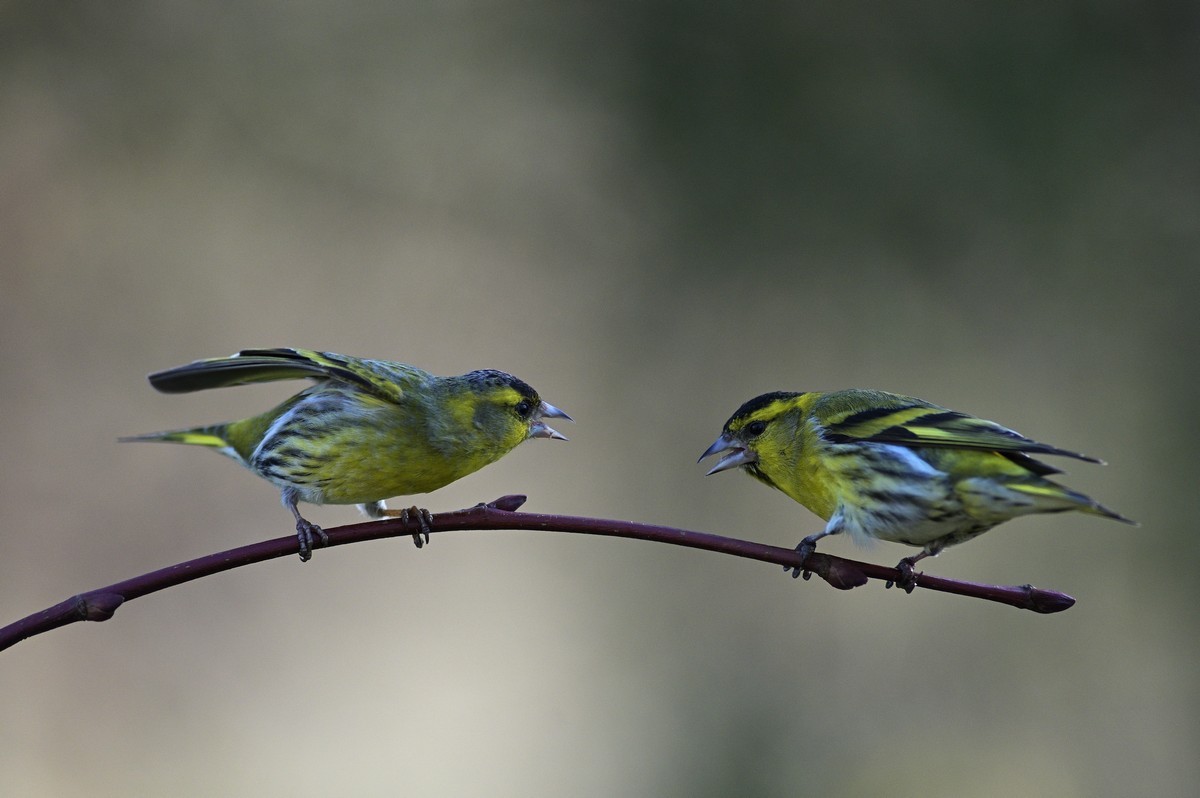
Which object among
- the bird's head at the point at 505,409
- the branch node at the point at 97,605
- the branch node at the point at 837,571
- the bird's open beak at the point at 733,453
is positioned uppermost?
the bird's open beak at the point at 733,453

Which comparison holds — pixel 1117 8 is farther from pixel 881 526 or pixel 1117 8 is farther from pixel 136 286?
pixel 136 286

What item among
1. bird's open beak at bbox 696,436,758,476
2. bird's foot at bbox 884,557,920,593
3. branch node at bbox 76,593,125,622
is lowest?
branch node at bbox 76,593,125,622

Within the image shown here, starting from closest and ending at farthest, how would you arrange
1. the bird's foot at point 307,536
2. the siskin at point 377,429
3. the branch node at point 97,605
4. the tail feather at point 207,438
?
the branch node at point 97,605, the bird's foot at point 307,536, the siskin at point 377,429, the tail feather at point 207,438

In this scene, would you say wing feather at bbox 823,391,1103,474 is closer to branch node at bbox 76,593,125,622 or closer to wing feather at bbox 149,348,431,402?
wing feather at bbox 149,348,431,402

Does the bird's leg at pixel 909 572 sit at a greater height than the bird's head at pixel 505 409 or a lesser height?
lesser

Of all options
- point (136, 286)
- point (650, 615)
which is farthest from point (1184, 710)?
point (136, 286)

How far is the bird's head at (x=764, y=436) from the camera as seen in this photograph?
3.21 m

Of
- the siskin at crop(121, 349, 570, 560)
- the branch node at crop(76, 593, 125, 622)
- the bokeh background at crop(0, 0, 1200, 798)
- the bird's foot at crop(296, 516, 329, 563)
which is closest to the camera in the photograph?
the branch node at crop(76, 593, 125, 622)

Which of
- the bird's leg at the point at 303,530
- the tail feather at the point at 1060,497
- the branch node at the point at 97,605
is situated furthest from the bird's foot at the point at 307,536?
the tail feather at the point at 1060,497

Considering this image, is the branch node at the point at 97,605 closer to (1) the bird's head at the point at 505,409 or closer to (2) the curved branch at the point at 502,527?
(2) the curved branch at the point at 502,527

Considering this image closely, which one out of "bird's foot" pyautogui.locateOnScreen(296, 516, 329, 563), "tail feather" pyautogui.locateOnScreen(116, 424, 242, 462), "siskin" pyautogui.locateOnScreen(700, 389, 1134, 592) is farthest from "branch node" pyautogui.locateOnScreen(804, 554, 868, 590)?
"tail feather" pyautogui.locateOnScreen(116, 424, 242, 462)

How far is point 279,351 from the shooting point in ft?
9.21

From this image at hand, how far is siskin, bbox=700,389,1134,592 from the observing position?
8.63ft

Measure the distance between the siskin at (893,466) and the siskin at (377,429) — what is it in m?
0.68
